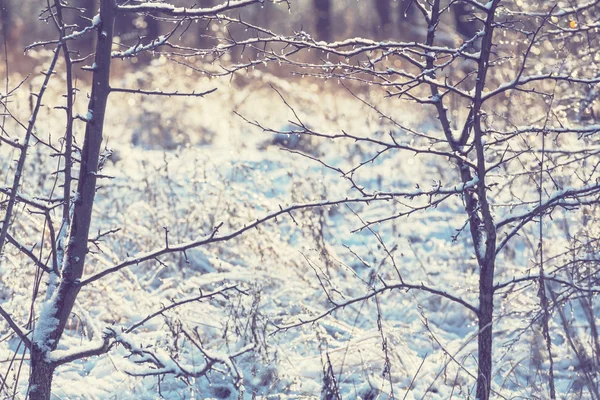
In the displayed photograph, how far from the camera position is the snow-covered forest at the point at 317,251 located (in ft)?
5.95

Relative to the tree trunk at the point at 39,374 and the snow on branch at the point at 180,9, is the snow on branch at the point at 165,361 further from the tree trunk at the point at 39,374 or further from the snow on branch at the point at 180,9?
the snow on branch at the point at 180,9

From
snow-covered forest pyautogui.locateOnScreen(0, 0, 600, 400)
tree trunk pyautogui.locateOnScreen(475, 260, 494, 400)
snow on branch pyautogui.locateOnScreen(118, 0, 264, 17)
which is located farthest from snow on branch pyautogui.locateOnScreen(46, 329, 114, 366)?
tree trunk pyautogui.locateOnScreen(475, 260, 494, 400)

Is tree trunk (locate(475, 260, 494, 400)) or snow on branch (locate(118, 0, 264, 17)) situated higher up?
snow on branch (locate(118, 0, 264, 17))

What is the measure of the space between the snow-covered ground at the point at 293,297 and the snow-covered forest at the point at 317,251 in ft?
0.06

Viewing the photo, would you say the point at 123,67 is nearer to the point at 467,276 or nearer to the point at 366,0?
the point at 467,276

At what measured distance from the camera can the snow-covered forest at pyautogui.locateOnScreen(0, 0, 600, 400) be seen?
5.95 ft

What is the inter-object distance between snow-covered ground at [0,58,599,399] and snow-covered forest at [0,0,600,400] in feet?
0.06

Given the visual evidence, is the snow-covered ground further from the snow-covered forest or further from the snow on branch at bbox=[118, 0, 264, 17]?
the snow on branch at bbox=[118, 0, 264, 17]

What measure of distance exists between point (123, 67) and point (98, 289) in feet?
30.0

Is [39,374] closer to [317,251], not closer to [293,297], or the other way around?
[317,251]

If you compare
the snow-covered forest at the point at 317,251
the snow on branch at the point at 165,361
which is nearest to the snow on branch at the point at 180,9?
the snow-covered forest at the point at 317,251

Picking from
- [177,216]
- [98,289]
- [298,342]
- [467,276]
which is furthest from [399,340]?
[177,216]

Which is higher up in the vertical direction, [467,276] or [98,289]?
[467,276]

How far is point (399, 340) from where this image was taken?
3248 mm
